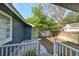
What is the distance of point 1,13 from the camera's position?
2.67 m

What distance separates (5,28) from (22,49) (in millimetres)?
380

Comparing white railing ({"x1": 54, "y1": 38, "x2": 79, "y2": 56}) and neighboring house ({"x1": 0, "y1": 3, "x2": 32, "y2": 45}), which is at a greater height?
neighboring house ({"x1": 0, "y1": 3, "x2": 32, "y2": 45})

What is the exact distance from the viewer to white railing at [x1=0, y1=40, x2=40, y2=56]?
268 cm

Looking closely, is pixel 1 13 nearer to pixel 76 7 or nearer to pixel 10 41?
pixel 10 41

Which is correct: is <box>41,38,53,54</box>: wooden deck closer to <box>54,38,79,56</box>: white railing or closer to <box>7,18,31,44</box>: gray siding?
<box>54,38,79,56</box>: white railing

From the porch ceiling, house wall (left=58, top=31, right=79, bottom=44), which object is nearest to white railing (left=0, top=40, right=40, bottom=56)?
house wall (left=58, top=31, right=79, bottom=44)

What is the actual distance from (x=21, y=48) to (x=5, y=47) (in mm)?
224

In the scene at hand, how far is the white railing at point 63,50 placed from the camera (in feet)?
8.73

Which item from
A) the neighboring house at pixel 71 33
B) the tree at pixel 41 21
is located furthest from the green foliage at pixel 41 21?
the neighboring house at pixel 71 33

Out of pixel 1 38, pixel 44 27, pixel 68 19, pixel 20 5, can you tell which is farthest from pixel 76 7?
pixel 1 38

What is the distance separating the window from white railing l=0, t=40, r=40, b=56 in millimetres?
104

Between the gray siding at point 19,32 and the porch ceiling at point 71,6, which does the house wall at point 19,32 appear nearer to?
the gray siding at point 19,32

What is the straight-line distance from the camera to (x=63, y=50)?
8.87 ft

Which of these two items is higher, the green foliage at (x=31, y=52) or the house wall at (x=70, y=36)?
the house wall at (x=70, y=36)
